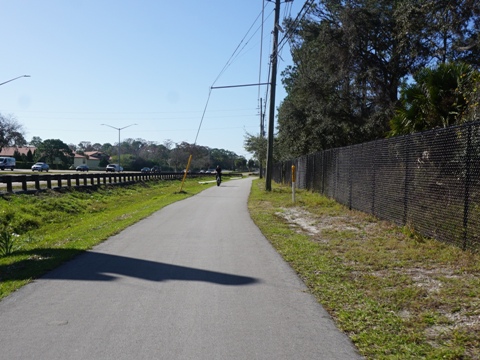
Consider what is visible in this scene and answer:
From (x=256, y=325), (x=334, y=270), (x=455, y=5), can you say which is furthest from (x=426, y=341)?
(x=455, y=5)

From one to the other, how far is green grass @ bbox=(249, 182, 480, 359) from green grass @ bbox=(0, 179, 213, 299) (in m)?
4.10

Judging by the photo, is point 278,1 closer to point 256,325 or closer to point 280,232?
point 280,232

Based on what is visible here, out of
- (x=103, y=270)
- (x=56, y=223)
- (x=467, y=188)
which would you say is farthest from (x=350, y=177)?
(x=56, y=223)

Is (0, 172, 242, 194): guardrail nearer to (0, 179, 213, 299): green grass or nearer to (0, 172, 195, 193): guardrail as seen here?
(0, 172, 195, 193): guardrail

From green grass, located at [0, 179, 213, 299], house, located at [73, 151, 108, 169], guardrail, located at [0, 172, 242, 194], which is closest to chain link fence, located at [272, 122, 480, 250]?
green grass, located at [0, 179, 213, 299]

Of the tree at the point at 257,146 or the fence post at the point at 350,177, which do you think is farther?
the tree at the point at 257,146

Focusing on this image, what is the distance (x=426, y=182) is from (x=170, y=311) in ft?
20.3

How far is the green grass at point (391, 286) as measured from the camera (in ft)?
15.3

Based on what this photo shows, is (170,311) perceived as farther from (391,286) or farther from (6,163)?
(6,163)

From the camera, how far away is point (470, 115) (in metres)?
11.5

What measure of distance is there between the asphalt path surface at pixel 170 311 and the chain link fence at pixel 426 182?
9.86ft

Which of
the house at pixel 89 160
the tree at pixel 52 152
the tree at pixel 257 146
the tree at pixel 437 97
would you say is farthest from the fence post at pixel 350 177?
the house at pixel 89 160

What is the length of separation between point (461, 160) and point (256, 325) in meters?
5.21

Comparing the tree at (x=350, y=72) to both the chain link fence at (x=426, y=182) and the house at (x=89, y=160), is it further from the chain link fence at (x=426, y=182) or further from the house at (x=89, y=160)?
the house at (x=89, y=160)
